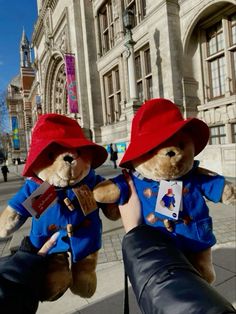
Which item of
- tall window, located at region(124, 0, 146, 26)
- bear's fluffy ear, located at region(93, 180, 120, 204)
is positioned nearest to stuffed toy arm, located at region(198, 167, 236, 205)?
bear's fluffy ear, located at region(93, 180, 120, 204)

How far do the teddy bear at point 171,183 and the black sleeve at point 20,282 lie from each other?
567mm

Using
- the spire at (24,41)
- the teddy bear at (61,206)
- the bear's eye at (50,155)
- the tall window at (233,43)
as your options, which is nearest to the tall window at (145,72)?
the tall window at (233,43)

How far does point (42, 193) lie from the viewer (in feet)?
5.90

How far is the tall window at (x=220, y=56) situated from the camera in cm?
1077

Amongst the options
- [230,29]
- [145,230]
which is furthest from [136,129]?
[230,29]

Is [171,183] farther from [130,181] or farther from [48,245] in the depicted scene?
[48,245]

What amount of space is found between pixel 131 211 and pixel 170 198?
274 millimetres

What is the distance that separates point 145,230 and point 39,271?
0.68 metres

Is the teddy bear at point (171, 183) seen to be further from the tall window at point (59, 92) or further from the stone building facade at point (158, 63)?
the tall window at point (59, 92)

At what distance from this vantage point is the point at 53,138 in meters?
1.83

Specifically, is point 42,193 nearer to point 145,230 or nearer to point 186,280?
point 145,230

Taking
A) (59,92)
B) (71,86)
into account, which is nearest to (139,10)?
(71,86)

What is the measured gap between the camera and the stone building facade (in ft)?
35.7

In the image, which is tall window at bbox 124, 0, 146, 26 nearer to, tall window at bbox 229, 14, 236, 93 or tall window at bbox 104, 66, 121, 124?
tall window at bbox 104, 66, 121, 124
